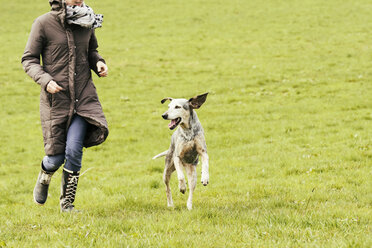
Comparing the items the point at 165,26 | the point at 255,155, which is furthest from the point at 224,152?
the point at 165,26

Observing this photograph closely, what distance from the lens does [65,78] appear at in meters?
6.76

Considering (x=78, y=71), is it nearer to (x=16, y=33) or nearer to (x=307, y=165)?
(x=307, y=165)

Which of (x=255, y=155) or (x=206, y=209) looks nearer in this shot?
(x=206, y=209)

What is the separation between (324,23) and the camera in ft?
116

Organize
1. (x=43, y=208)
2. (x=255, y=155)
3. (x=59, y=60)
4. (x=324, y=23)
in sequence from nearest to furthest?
(x=59, y=60)
(x=43, y=208)
(x=255, y=155)
(x=324, y=23)

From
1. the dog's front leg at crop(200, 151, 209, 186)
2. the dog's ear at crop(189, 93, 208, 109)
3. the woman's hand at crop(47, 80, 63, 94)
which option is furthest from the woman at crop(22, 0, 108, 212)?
the dog's front leg at crop(200, 151, 209, 186)

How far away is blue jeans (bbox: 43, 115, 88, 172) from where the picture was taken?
22.0ft

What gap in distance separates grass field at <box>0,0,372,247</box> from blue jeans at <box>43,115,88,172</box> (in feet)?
2.41

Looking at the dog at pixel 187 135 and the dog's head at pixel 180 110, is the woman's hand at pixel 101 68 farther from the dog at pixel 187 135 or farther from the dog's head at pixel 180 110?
the dog's head at pixel 180 110

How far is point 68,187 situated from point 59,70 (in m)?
1.74

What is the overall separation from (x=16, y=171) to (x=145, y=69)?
14530mm

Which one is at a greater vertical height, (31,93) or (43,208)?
(43,208)

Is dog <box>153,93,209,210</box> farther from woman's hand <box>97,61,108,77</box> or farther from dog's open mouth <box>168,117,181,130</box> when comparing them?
woman's hand <box>97,61,108,77</box>

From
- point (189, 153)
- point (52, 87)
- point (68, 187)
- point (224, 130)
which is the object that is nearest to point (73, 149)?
point (68, 187)
